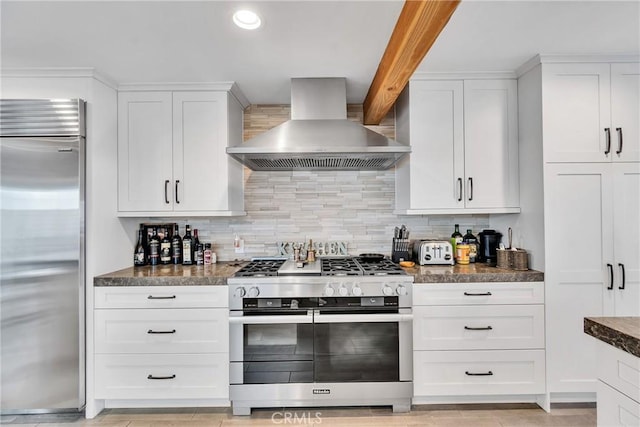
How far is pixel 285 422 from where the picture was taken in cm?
208

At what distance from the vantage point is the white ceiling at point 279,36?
161 centimetres

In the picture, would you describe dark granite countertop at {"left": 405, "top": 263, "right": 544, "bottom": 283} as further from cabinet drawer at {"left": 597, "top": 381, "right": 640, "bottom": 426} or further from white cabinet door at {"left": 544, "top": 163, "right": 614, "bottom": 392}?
cabinet drawer at {"left": 597, "top": 381, "right": 640, "bottom": 426}

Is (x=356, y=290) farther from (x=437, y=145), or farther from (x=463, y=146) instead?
(x=463, y=146)

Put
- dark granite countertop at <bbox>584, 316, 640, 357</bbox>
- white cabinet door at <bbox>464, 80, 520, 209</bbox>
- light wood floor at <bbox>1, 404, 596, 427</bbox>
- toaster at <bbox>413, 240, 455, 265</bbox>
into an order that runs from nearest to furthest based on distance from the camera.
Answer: dark granite countertop at <bbox>584, 316, 640, 357</bbox> < light wood floor at <bbox>1, 404, 596, 427</bbox> < white cabinet door at <bbox>464, 80, 520, 209</bbox> < toaster at <bbox>413, 240, 455, 265</bbox>

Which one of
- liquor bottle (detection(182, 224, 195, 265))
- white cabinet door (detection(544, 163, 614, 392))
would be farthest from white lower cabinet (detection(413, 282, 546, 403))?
liquor bottle (detection(182, 224, 195, 265))

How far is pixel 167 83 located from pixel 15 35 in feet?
2.83

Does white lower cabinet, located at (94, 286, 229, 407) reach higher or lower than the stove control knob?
lower

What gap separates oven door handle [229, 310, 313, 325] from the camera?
6.95 feet

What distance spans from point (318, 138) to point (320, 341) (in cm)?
137

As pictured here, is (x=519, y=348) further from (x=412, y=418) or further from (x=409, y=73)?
(x=409, y=73)

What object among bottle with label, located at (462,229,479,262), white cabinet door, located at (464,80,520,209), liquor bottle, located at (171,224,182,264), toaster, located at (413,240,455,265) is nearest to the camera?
white cabinet door, located at (464,80,520,209)

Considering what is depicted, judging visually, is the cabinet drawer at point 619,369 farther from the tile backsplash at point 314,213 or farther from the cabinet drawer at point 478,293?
the tile backsplash at point 314,213

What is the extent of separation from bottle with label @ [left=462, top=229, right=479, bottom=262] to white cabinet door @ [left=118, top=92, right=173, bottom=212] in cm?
241

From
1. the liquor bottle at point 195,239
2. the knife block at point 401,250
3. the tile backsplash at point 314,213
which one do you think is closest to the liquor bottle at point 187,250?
the liquor bottle at point 195,239
